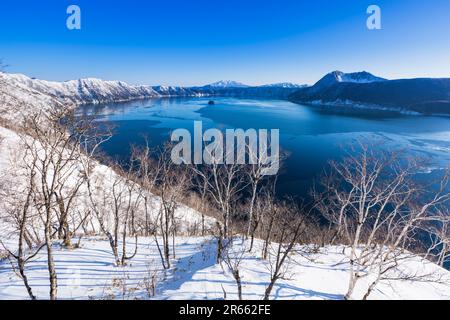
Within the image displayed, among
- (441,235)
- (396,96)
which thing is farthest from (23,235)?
(396,96)

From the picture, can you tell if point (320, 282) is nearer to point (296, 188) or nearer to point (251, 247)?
point (251, 247)

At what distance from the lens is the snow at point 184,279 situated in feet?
33.1

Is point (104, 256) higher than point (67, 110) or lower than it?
lower

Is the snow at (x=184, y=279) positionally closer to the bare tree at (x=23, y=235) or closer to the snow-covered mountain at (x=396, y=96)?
the bare tree at (x=23, y=235)

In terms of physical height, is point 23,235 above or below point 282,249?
above

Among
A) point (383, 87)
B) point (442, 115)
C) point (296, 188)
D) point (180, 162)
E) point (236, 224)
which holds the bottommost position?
point (236, 224)

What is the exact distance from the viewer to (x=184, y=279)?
11359 mm

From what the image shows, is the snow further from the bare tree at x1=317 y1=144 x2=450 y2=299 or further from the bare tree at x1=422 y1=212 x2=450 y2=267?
the bare tree at x1=422 y1=212 x2=450 y2=267

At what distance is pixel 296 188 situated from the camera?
35562mm

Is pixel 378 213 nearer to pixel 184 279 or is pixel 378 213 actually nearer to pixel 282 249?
pixel 282 249

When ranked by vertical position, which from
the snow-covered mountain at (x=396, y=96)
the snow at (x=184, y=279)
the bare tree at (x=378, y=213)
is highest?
the snow-covered mountain at (x=396, y=96)

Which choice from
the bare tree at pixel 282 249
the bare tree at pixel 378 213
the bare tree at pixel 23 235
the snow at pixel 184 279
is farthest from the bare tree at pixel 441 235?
the bare tree at pixel 23 235
